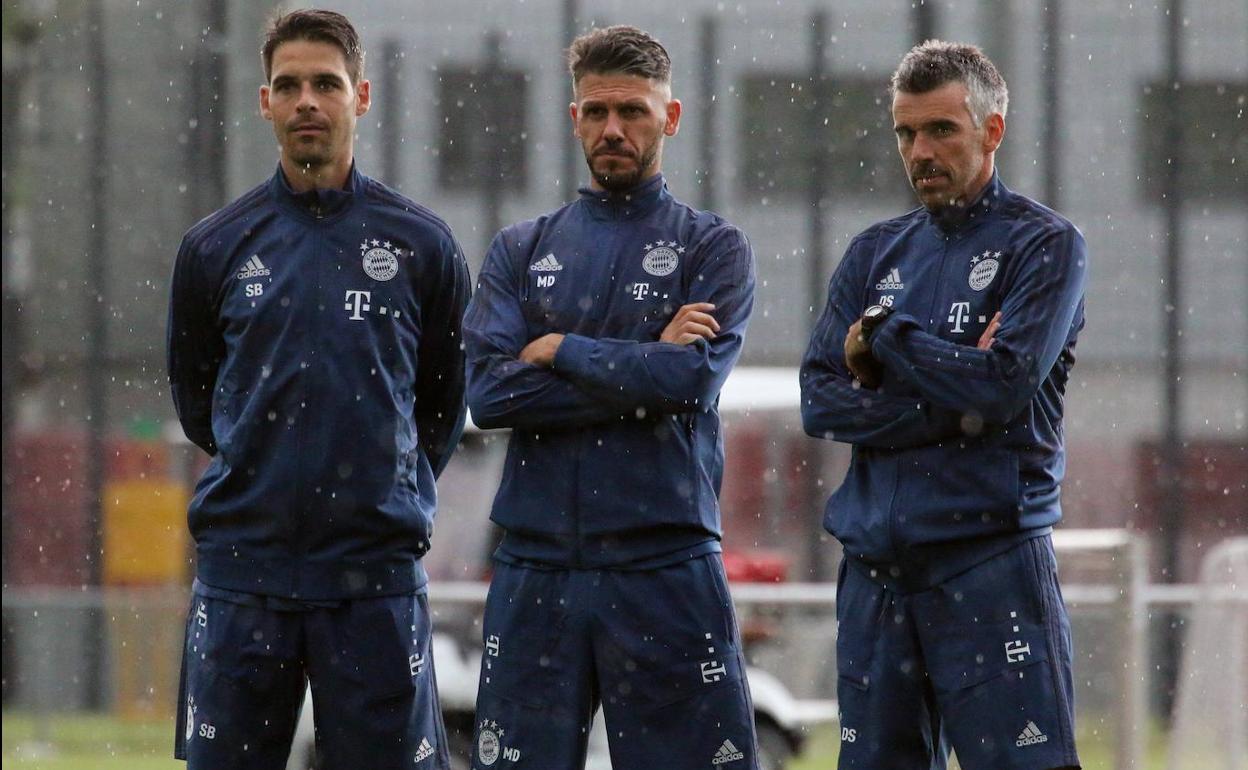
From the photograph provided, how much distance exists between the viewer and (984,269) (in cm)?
363

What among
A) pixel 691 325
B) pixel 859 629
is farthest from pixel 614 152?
pixel 859 629

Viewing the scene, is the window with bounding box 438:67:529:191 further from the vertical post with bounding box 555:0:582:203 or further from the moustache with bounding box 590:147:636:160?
the moustache with bounding box 590:147:636:160

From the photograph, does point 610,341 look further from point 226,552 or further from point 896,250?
point 226,552

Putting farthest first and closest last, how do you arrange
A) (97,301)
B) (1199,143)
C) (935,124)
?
(1199,143) < (97,301) < (935,124)

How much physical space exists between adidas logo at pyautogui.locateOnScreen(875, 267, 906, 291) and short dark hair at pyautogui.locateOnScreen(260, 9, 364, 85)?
1.21 metres

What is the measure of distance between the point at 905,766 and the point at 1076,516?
7926 mm

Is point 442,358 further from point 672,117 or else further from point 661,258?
point 672,117

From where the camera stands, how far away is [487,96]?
456 inches

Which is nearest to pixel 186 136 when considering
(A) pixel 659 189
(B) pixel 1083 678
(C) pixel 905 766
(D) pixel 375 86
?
(D) pixel 375 86

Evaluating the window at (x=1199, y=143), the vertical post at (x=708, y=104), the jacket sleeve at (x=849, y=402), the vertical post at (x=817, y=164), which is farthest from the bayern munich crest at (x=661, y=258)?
the window at (x=1199, y=143)

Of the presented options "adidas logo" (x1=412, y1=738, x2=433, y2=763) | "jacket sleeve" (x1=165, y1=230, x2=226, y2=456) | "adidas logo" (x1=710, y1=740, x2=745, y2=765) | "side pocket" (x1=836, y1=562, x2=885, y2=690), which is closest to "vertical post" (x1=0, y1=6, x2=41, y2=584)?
"jacket sleeve" (x1=165, y1=230, x2=226, y2=456)

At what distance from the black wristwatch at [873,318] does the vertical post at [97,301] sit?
27.1 feet

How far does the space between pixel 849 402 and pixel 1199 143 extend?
9026mm

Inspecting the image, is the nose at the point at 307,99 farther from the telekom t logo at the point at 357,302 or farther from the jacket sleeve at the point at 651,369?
the jacket sleeve at the point at 651,369
